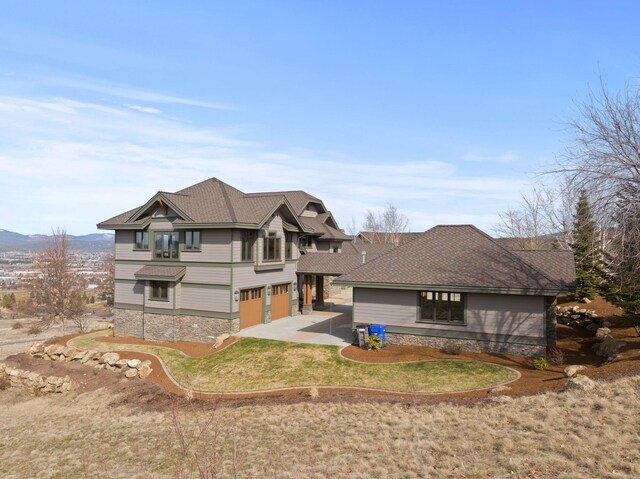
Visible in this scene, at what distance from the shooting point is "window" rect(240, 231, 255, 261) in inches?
1060

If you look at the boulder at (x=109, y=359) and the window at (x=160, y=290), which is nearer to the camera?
the boulder at (x=109, y=359)

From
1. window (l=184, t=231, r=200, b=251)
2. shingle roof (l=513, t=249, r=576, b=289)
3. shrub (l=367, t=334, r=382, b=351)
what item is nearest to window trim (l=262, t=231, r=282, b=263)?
window (l=184, t=231, r=200, b=251)

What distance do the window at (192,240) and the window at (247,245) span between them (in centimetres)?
274

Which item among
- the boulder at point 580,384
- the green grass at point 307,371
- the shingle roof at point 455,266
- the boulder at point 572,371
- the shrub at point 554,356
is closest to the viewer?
the boulder at point 580,384

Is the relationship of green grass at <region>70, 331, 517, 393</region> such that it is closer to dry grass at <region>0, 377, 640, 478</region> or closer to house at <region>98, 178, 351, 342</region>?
dry grass at <region>0, 377, 640, 478</region>

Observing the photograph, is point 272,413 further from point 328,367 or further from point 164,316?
point 164,316

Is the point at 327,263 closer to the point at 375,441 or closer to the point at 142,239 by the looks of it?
the point at 142,239

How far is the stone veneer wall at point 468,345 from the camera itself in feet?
65.5

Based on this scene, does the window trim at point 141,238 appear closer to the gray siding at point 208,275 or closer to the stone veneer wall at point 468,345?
the gray siding at point 208,275

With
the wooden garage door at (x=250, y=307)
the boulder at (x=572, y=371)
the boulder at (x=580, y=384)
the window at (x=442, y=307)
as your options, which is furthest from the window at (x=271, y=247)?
the boulder at (x=580, y=384)

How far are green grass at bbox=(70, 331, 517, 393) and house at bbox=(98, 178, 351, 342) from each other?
320 centimetres

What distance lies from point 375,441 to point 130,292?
21.8 m

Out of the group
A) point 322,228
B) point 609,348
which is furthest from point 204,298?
point 609,348

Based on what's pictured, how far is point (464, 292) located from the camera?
20.9 metres
